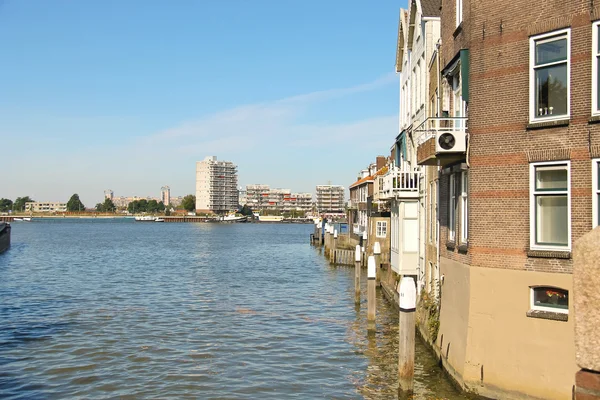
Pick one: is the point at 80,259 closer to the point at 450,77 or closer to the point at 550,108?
the point at 450,77

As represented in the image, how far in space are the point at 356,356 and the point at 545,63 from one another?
1239cm

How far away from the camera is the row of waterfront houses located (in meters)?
12.9

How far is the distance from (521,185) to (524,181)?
119 mm

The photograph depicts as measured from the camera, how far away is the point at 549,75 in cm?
1364

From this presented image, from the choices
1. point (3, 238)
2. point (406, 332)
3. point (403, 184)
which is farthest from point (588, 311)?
point (3, 238)

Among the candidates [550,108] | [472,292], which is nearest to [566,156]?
[550,108]

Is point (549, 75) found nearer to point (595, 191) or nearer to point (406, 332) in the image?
point (595, 191)

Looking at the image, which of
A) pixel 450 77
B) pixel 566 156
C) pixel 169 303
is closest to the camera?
pixel 566 156

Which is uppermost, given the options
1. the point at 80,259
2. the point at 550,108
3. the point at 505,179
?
the point at 550,108

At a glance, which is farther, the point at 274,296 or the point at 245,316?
the point at 274,296

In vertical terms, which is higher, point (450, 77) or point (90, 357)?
point (450, 77)

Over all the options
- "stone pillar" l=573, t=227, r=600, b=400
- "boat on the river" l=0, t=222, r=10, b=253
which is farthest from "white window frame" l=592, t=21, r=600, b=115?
"boat on the river" l=0, t=222, r=10, b=253

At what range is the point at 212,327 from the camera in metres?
27.5

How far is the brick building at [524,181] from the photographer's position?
12914mm
